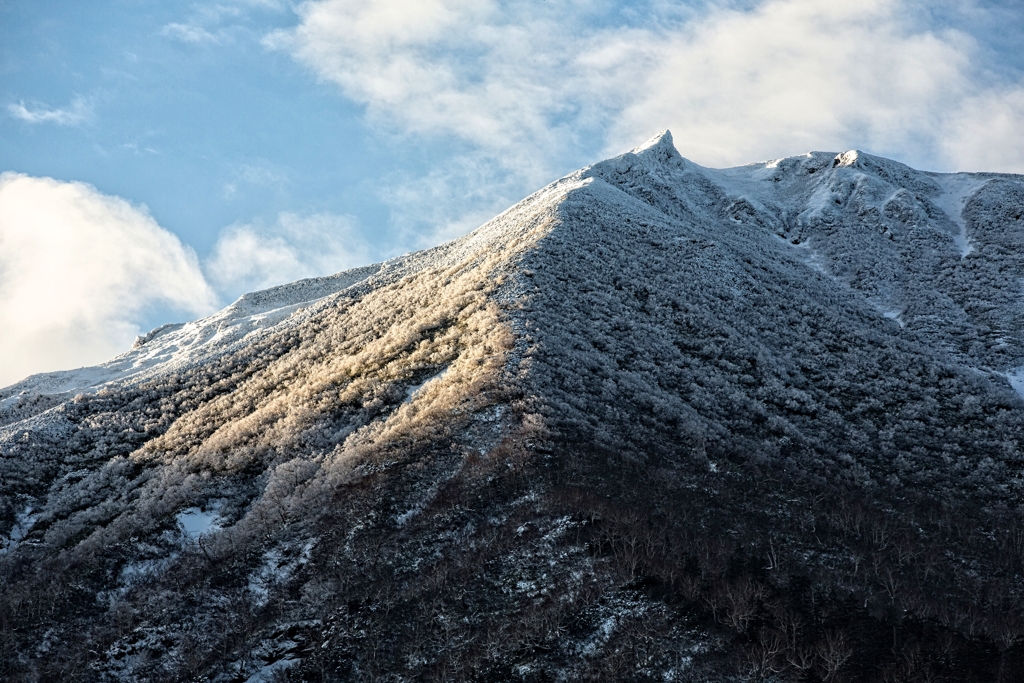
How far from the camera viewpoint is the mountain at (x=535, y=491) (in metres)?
11.1

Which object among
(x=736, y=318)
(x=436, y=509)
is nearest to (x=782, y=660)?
(x=436, y=509)

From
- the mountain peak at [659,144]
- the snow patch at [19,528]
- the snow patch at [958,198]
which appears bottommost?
the snow patch at [19,528]

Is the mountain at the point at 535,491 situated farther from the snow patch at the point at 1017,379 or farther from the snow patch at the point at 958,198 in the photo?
the snow patch at the point at 958,198

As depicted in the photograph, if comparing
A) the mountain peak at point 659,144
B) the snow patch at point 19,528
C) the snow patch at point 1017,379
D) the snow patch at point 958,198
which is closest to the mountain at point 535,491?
the snow patch at point 19,528

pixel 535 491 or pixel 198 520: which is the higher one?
pixel 198 520

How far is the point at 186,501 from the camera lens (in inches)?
731

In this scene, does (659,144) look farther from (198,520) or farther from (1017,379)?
(198,520)

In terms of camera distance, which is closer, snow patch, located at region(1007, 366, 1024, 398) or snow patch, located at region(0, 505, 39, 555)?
snow patch, located at region(0, 505, 39, 555)

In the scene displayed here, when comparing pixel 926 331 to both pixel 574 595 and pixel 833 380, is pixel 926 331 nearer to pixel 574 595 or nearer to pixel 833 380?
pixel 833 380

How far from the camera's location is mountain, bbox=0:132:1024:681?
11070 millimetres

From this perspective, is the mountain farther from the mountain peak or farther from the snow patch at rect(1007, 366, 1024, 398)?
the mountain peak

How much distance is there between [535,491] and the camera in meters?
14.8

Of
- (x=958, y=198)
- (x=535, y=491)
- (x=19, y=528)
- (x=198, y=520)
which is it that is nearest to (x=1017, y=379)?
(x=535, y=491)

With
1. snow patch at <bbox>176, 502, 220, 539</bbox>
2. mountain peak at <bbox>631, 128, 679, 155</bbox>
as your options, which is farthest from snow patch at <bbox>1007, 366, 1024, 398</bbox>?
mountain peak at <bbox>631, 128, 679, 155</bbox>
